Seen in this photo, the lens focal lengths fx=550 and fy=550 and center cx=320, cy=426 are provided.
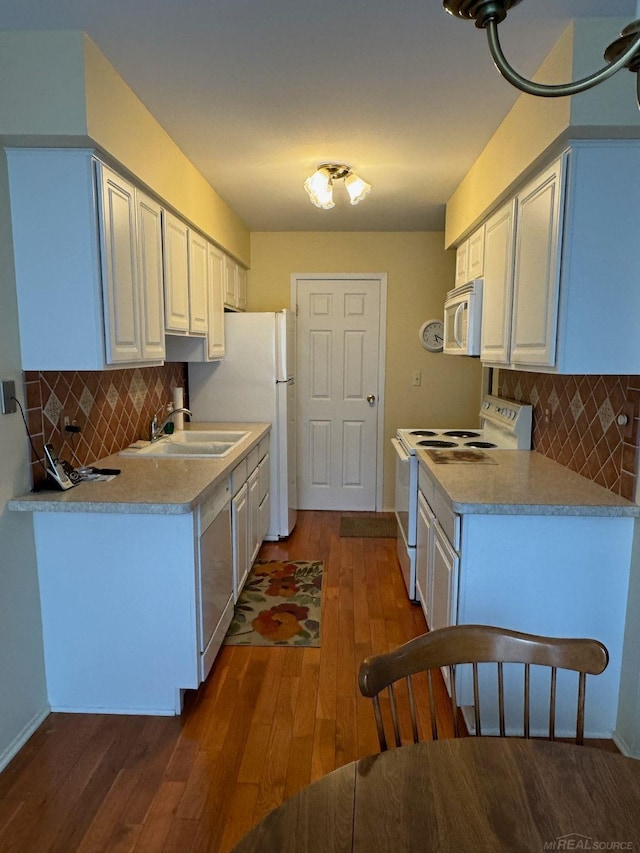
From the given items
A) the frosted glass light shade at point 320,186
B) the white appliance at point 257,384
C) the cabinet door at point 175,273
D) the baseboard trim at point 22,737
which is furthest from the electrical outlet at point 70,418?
the frosted glass light shade at point 320,186

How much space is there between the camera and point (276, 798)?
68.7 inches

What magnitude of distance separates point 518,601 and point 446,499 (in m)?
0.44

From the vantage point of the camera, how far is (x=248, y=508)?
3145 millimetres

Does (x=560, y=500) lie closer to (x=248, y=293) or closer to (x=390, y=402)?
(x=390, y=402)

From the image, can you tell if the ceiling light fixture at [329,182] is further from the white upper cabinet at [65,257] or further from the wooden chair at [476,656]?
the wooden chair at [476,656]

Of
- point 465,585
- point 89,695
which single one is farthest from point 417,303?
point 89,695

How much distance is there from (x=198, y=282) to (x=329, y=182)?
92 cm

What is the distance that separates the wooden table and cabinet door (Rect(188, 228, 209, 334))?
2.53 metres

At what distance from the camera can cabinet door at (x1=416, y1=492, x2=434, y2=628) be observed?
2578 mm

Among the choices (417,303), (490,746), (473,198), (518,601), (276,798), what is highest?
(473,198)

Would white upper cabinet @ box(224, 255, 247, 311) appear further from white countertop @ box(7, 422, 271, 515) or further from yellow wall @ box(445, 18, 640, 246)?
yellow wall @ box(445, 18, 640, 246)

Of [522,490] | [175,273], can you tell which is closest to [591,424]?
[522,490]

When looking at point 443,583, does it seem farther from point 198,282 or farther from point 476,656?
point 198,282

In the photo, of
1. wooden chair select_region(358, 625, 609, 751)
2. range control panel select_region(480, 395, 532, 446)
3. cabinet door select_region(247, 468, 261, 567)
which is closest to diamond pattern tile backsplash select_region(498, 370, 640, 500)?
range control panel select_region(480, 395, 532, 446)
